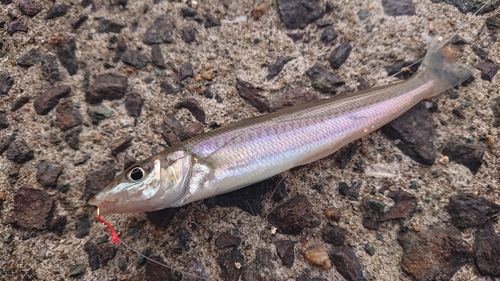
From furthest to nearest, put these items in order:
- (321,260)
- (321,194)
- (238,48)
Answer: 1. (238,48)
2. (321,194)
3. (321,260)

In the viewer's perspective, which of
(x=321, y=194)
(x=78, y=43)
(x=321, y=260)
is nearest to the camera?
(x=321, y=260)

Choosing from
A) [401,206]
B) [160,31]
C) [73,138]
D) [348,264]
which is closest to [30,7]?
[160,31]

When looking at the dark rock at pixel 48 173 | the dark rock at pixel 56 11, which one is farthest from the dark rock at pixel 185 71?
the dark rock at pixel 48 173

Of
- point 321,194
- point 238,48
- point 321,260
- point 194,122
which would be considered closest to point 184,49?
point 238,48

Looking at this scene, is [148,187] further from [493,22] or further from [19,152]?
[493,22]

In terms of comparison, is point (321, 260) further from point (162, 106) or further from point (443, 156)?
point (162, 106)

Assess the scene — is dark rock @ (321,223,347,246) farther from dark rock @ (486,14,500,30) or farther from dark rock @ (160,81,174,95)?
dark rock @ (486,14,500,30)
